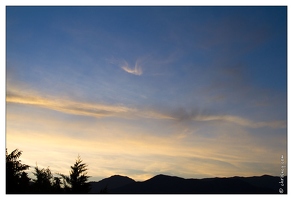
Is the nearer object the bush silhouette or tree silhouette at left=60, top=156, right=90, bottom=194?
the bush silhouette

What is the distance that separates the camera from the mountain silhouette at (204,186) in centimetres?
883

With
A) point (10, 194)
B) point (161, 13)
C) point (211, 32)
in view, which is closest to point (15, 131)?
point (10, 194)

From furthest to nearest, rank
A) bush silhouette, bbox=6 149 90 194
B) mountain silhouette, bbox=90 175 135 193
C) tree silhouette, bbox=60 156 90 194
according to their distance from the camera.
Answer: tree silhouette, bbox=60 156 90 194 → mountain silhouette, bbox=90 175 135 193 → bush silhouette, bbox=6 149 90 194

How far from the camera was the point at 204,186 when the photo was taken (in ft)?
34.7

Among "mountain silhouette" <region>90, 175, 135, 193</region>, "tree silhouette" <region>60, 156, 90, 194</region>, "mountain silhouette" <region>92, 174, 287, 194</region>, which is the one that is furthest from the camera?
"tree silhouette" <region>60, 156, 90, 194</region>

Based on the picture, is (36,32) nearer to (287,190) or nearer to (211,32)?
(211,32)

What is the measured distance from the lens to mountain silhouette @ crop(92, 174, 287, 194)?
883 cm

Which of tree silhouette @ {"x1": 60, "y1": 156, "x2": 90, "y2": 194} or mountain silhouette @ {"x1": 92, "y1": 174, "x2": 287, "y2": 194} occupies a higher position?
mountain silhouette @ {"x1": 92, "y1": 174, "x2": 287, "y2": 194}

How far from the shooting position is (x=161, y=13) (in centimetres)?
1021

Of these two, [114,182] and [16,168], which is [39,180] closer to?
[16,168]

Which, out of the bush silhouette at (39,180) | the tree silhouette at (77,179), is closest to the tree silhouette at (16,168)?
the bush silhouette at (39,180)

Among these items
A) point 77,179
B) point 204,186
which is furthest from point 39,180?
point 204,186

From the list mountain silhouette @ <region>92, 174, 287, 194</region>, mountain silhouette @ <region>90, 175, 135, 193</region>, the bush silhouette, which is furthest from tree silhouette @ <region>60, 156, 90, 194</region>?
mountain silhouette @ <region>92, 174, 287, 194</region>

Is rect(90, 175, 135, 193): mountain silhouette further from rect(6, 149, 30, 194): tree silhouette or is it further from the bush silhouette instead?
rect(6, 149, 30, 194): tree silhouette
